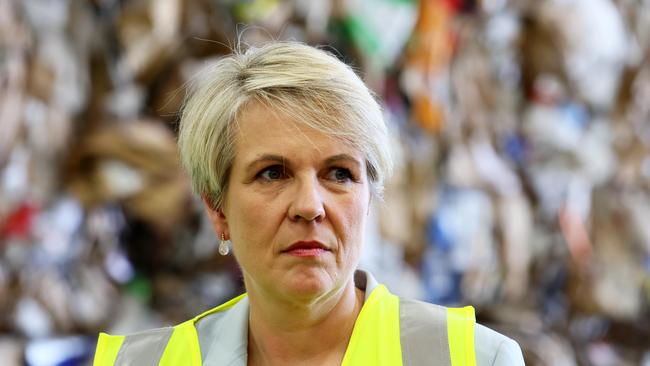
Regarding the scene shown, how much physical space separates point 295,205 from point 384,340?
171 mm

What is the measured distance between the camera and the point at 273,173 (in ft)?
3.32

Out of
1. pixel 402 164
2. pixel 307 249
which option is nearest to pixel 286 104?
pixel 307 249

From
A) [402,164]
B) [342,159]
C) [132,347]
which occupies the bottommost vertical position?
[132,347]

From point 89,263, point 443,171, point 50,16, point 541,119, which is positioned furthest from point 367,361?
point 541,119

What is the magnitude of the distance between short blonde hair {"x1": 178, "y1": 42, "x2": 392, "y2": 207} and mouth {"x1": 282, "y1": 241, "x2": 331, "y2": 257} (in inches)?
4.1

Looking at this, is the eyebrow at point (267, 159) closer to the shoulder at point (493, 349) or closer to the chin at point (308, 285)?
the chin at point (308, 285)

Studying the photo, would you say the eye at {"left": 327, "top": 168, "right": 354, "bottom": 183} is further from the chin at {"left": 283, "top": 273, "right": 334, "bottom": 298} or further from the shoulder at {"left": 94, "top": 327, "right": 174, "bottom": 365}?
the shoulder at {"left": 94, "top": 327, "right": 174, "bottom": 365}

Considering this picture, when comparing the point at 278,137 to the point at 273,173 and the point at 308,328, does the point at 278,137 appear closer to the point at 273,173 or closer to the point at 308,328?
the point at 273,173

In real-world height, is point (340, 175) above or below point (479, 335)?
above

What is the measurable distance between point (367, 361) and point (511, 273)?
130cm

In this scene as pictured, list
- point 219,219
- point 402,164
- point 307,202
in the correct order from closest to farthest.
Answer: point 307,202
point 219,219
point 402,164

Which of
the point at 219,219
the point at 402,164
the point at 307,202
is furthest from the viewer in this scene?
Result: the point at 402,164

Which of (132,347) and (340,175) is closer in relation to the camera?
(340,175)

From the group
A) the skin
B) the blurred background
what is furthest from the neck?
the blurred background
